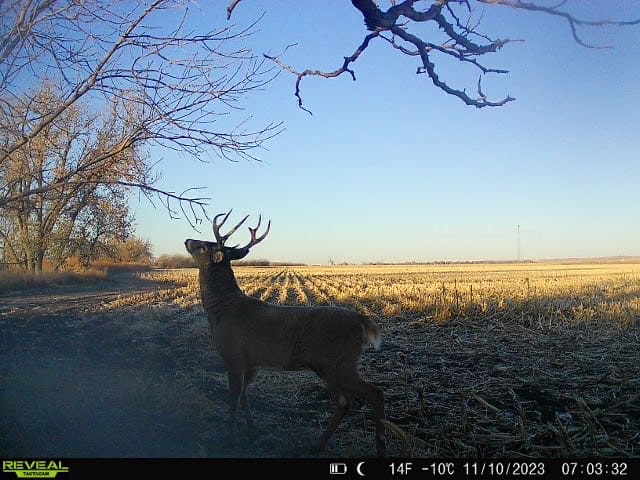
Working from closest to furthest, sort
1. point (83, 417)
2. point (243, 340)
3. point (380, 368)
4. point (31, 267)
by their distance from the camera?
point (83, 417)
point (243, 340)
point (380, 368)
point (31, 267)

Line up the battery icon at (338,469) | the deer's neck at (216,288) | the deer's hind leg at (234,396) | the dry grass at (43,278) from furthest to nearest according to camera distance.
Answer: the dry grass at (43,278), the deer's neck at (216,288), the deer's hind leg at (234,396), the battery icon at (338,469)

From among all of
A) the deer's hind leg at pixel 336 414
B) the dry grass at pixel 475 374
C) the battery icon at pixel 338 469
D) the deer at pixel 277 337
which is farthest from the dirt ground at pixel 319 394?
the battery icon at pixel 338 469

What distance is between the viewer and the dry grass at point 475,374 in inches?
170

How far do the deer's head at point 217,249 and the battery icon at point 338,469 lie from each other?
2.34 m

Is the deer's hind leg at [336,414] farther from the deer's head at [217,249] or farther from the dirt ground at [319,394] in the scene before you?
the deer's head at [217,249]

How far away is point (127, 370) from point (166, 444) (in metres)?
2.20

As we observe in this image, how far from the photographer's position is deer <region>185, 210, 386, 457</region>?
14.6 feet

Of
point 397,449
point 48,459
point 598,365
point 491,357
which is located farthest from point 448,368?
point 48,459

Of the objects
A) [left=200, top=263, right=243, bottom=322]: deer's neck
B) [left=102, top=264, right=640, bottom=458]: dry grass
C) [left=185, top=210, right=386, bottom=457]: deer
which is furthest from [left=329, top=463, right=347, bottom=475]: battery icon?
[left=200, top=263, right=243, bottom=322]: deer's neck

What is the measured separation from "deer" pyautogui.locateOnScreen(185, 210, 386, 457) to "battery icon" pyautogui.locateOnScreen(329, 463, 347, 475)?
4.18 ft

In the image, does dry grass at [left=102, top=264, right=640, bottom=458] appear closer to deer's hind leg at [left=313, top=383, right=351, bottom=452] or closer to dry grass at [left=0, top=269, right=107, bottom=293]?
deer's hind leg at [left=313, top=383, right=351, bottom=452]

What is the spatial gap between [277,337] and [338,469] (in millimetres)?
2116

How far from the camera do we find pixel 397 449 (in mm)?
4312

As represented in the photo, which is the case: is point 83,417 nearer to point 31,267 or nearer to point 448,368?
point 448,368
